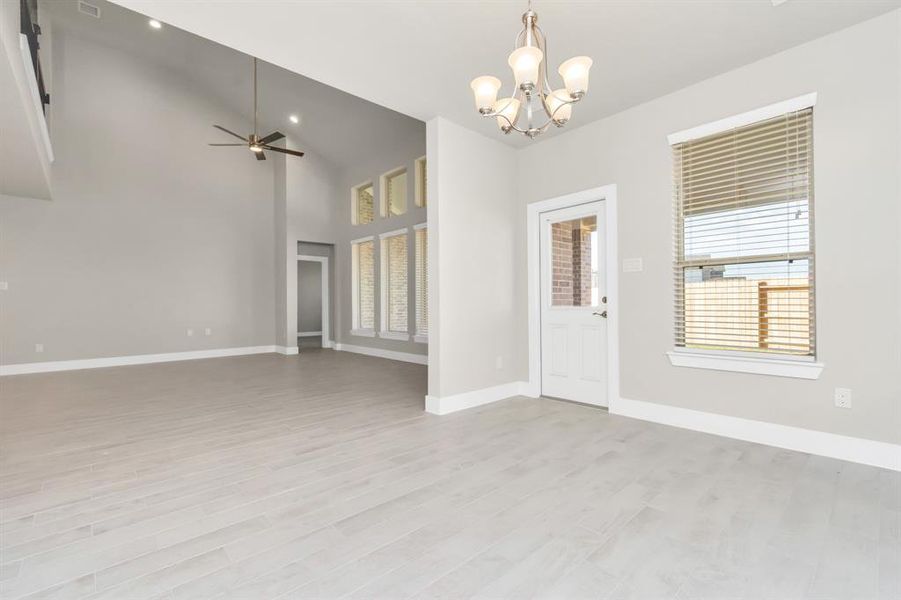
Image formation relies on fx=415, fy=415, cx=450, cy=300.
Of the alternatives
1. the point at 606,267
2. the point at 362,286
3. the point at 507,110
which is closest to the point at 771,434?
the point at 606,267

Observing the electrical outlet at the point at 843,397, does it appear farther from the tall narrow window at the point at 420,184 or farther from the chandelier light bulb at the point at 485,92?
the tall narrow window at the point at 420,184

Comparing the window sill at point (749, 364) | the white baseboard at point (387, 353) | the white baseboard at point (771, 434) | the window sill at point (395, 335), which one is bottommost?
the white baseboard at point (387, 353)

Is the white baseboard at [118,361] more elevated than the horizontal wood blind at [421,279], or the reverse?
the horizontal wood blind at [421,279]

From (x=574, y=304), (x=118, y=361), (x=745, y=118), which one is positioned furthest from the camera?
(x=118, y=361)

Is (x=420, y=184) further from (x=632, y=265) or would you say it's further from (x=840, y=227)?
(x=840, y=227)

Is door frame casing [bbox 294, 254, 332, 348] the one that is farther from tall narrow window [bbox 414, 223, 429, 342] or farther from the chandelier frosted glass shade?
the chandelier frosted glass shade

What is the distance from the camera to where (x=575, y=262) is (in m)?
4.34

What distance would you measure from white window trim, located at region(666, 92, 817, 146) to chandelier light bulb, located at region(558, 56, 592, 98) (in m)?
1.85

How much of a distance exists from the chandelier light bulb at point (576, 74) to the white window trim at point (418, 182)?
18.3 feet

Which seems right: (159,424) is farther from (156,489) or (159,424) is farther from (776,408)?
(776,408)

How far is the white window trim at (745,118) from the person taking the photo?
287 cm

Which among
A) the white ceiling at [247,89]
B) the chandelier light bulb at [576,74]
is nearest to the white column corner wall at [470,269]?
the chandelier light bulb at [576,74]

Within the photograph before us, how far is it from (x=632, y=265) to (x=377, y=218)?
19.0 feet

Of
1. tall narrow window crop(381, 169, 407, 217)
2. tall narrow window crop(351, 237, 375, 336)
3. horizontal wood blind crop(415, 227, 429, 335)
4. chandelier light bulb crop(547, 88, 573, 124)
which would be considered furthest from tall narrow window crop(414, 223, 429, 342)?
chandelier light bulb crop(547, 88, 573, 124)
